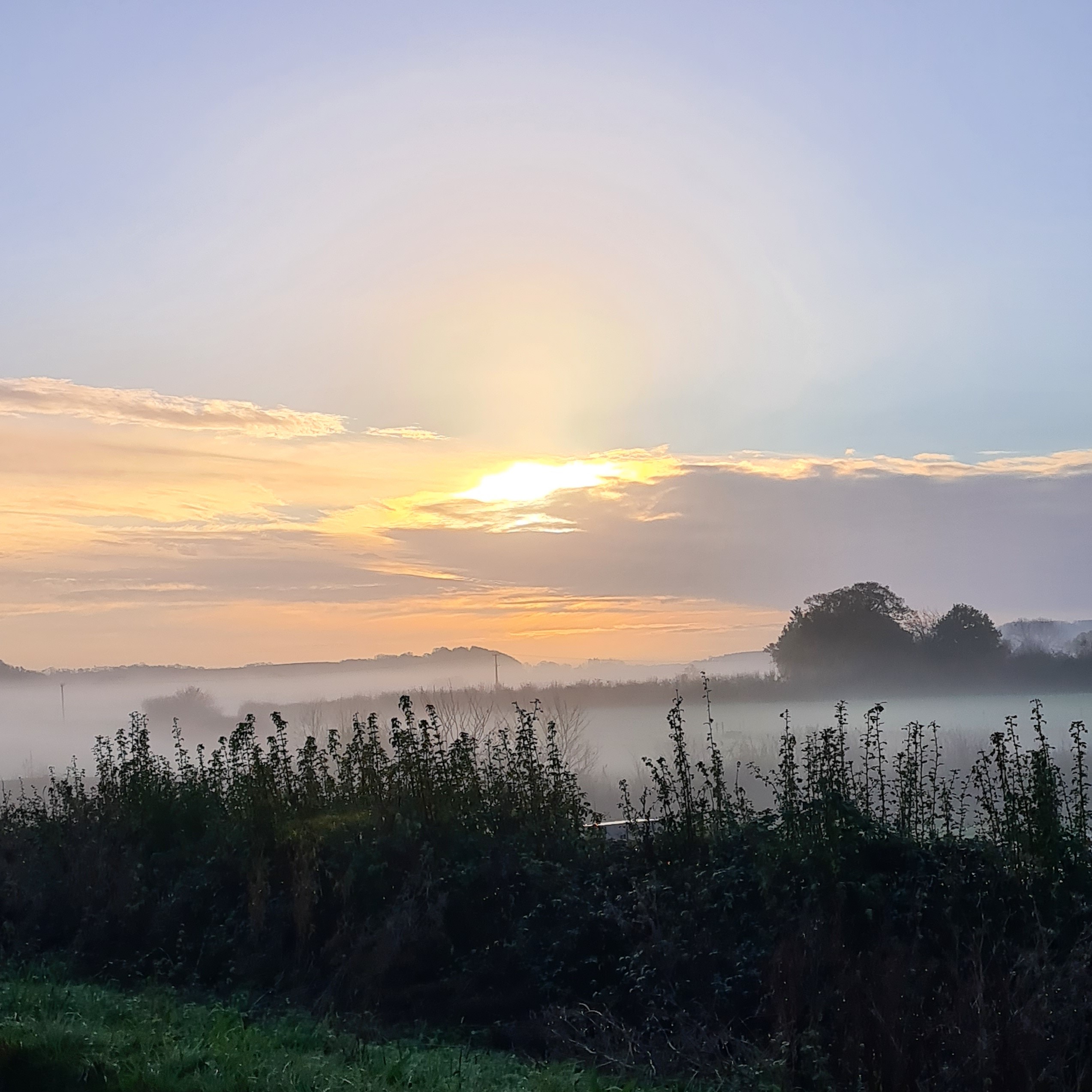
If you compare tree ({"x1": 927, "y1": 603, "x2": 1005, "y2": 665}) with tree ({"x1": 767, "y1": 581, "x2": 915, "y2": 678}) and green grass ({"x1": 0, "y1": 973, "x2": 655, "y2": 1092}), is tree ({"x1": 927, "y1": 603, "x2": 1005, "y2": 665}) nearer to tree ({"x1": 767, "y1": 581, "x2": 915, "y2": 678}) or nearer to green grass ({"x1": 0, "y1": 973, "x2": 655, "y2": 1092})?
tree ({"x1": 767, "y1": 581, "x2": 915, "y2": 678})

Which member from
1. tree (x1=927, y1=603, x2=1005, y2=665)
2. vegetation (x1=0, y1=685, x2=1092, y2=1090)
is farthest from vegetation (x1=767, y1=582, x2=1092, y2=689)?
vegetation (x1=0, y1=685, x2=1092, y2=1090)

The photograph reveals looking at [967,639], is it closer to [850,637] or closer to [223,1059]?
[850,637]

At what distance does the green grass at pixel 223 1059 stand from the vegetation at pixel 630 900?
0.59 meters

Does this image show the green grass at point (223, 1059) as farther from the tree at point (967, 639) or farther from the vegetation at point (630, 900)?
the tree at point (967, 639)

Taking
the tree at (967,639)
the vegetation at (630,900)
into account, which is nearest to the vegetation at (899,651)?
the tree at (967,639)

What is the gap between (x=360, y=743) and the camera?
1255cm

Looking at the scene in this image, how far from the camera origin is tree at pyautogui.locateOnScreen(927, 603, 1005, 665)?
44.9 meters

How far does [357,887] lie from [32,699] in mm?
104007

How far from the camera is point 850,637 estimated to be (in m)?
47.8

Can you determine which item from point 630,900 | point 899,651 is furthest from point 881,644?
point 630,900

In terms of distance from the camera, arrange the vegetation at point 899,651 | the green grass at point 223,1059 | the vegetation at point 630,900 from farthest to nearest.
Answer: the vegetation at point 899,651 < the vegetation at point 630,900 < the green grass at point 223,1059

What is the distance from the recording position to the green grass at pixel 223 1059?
22.3ft

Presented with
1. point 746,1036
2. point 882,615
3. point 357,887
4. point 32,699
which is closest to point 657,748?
point 357,887

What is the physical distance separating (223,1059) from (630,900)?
11.6 ft
